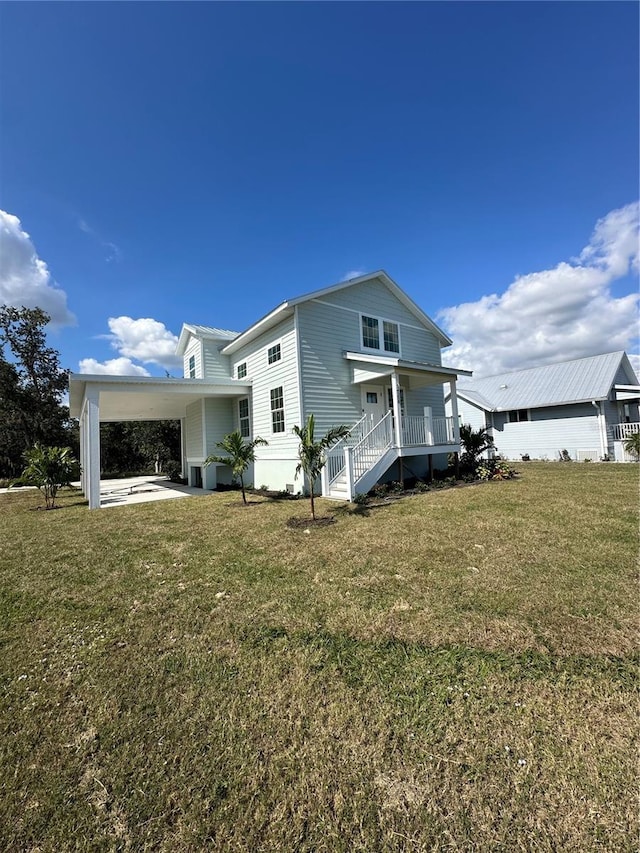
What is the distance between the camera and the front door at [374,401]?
43.1 ft

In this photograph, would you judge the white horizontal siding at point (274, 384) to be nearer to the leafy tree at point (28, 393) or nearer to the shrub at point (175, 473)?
the shrub at point (175, 473)

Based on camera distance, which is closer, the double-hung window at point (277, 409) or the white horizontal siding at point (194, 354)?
the double-hung window at point (277, 409)

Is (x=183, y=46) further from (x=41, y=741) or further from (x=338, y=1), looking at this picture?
(x=41, y=741)

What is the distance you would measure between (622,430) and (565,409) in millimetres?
2929

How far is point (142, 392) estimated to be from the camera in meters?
11.8

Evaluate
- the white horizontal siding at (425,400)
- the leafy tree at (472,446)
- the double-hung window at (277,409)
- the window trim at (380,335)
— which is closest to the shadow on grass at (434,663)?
the double-hung window at (277,409)

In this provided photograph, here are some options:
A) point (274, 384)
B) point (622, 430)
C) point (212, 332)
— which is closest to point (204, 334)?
point (212, 332)

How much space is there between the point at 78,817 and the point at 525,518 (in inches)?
306

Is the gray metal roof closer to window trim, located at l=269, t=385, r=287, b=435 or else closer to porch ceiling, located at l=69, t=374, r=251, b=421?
porch ceiling, located at l=69, t=374, r=251, b=421

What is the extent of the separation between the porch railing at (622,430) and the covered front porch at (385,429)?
42.6ft

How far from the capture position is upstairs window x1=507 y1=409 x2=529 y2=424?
76.3 feet

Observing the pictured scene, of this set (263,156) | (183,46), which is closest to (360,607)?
(183,46)

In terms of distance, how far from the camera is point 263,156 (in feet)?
38.3

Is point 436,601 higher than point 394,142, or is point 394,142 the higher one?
point 394,142
